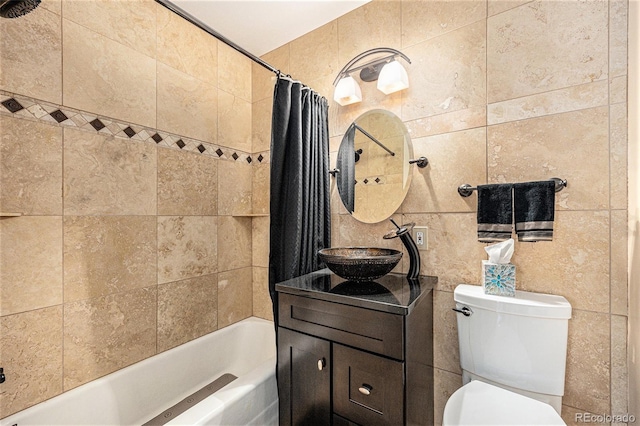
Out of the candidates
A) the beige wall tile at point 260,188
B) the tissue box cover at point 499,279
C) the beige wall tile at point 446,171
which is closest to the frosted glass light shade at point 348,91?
the beige wall tile at point 446,171

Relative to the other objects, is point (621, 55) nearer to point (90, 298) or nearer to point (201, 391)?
point (90, 298)

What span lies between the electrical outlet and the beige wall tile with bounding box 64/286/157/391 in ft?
5.07

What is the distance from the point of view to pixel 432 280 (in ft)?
4.71

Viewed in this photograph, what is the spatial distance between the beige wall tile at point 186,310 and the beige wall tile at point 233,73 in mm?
1412

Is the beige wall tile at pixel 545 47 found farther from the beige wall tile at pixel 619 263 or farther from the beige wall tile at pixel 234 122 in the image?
the beige wall tile at pixel 234 122

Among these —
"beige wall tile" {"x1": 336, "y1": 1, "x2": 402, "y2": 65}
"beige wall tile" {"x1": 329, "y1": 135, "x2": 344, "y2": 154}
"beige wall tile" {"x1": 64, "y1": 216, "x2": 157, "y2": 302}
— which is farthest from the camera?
"beige wall tile" {"x1": 329, "y1": 135, "x2": 344, "y2": 154}

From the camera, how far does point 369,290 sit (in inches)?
49.5

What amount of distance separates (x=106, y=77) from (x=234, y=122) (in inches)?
33.3

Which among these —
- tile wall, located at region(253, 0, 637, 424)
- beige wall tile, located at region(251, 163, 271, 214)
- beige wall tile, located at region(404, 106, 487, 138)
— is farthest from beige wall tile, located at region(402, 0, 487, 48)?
beige wall tile, located at region(251, 163, 271, 214)

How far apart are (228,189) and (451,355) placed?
1.76m

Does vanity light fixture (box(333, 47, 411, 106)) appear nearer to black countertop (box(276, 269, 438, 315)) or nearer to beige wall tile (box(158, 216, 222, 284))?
black countertop (box(276, 269, 438, 315))

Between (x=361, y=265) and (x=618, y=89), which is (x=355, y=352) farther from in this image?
(x=618, y=89)

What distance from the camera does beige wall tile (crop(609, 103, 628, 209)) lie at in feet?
3.56

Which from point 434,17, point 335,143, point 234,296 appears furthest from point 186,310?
point 434,17
